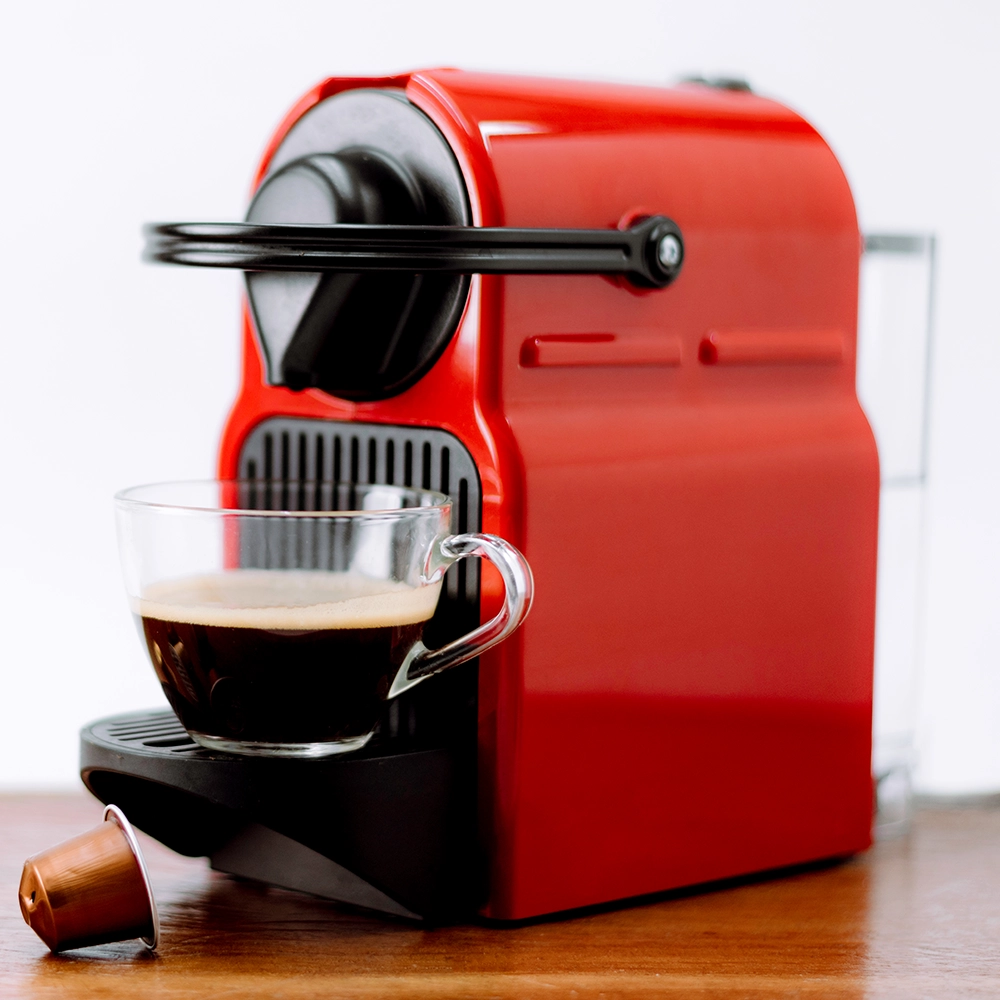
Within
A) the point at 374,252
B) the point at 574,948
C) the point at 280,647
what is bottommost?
the point at 574,948

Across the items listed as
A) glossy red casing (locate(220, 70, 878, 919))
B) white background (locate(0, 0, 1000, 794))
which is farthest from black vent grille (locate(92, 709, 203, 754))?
white background (locate(0, 0, 1000, 794))

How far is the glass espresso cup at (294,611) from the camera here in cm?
63

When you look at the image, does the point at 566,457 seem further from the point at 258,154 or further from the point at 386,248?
the point at 258,154

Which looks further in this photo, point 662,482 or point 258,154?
point 258,154

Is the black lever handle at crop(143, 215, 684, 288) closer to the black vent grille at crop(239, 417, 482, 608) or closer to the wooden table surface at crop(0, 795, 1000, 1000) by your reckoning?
the black vent grille at crop(239, 417, 482, 608)

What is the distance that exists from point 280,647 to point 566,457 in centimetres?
14

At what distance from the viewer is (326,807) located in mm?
647

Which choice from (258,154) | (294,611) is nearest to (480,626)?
(294,611)

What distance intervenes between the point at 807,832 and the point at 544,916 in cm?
15

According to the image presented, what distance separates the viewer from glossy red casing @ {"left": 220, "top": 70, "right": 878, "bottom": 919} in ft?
2.23

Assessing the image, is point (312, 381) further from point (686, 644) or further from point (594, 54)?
point (594, 54)

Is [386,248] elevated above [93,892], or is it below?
above

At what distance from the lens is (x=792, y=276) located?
772mm

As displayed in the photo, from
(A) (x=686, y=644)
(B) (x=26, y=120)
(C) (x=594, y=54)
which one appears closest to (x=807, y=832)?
(A) (x=686, y=644)
